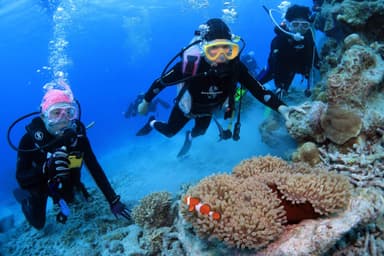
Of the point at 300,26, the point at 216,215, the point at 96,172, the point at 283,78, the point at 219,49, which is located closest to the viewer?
the point at 216,215

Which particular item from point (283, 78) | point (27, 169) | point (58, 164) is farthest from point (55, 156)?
point (283, 78)

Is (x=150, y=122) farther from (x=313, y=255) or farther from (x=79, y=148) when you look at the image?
(x=313, y=255)

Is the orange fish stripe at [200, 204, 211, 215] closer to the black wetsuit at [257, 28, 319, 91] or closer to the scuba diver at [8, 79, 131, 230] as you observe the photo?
the scuba diver at [8, 79, 131, 230]

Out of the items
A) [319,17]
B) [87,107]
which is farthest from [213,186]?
[87,107]

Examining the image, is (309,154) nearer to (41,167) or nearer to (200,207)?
(200,207)

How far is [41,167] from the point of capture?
192 inches

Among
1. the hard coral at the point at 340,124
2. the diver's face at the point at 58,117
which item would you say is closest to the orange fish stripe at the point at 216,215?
the hard coral at the point at 340,124

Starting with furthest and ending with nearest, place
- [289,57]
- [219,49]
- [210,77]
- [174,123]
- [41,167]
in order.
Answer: [289,57], [174,123], [210,77], [41,167], [219,49]

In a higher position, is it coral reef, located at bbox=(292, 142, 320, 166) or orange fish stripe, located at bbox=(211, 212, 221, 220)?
coral reef, located at bbox=(292, 142, 320, 166)

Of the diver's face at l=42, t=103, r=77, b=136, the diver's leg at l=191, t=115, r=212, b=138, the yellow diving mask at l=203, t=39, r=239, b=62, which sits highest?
the diver's face at l=42, t=103, r=77, b=136

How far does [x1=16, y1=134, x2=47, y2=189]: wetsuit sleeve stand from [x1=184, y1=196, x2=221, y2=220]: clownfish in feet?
10.6

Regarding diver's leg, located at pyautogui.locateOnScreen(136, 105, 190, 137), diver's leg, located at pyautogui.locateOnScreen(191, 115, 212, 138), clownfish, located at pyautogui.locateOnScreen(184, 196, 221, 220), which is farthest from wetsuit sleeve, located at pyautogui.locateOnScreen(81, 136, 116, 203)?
clownfish, located at pyautogui.locateOnScreen(184, 196, 221, 220)

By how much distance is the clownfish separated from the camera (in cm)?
249

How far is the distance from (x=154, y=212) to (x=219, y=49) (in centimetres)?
255
